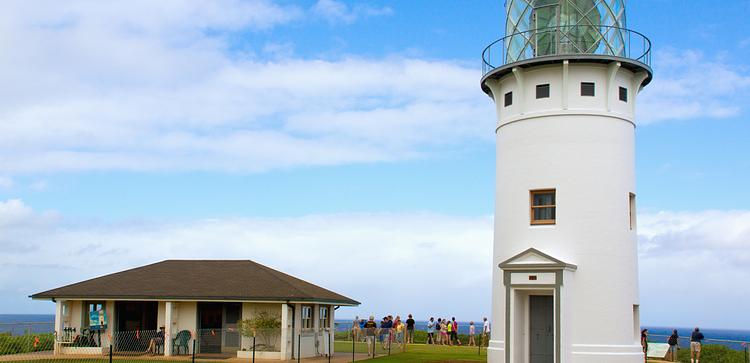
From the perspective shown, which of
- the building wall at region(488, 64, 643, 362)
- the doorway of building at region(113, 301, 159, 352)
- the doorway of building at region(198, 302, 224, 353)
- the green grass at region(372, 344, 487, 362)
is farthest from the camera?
the doorway of building at region(113, 301, 159, 352)

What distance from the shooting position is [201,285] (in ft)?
99.7

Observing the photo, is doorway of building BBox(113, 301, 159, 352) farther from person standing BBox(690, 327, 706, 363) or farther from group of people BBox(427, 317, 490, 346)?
person standing BBox(690, 327, 706, 363)

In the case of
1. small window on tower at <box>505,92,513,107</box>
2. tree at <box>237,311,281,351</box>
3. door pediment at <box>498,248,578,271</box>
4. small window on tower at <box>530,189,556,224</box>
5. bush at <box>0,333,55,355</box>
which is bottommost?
bush at <box>0,333,55,355</box>

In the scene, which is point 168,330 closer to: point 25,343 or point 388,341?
point 25,343

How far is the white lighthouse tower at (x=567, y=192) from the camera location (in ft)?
73.8

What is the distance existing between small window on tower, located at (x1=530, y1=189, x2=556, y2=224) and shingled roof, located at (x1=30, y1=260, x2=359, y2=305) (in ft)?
28.9

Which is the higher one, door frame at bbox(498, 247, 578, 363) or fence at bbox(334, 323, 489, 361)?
door frame at bbox(498, 247, 578, 363)

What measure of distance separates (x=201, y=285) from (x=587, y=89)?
50.5ft

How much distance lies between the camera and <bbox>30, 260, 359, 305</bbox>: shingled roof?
94.6 feet

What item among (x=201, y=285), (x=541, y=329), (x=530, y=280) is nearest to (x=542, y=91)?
(x=530, y=280)

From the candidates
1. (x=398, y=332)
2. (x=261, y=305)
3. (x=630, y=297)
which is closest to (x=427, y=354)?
(x=398, y=332)

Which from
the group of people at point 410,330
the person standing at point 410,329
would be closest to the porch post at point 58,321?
the group of people at point 410,330

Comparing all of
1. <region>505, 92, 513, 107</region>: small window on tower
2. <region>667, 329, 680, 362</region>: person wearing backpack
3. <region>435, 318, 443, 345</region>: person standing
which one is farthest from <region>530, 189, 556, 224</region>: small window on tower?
<region>435, 318, 443, 345</region>: person standing

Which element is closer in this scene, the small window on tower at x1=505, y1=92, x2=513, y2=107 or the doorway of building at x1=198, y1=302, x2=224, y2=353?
the small window on tower at x1=505, y1=92, x2=513, y2=107
